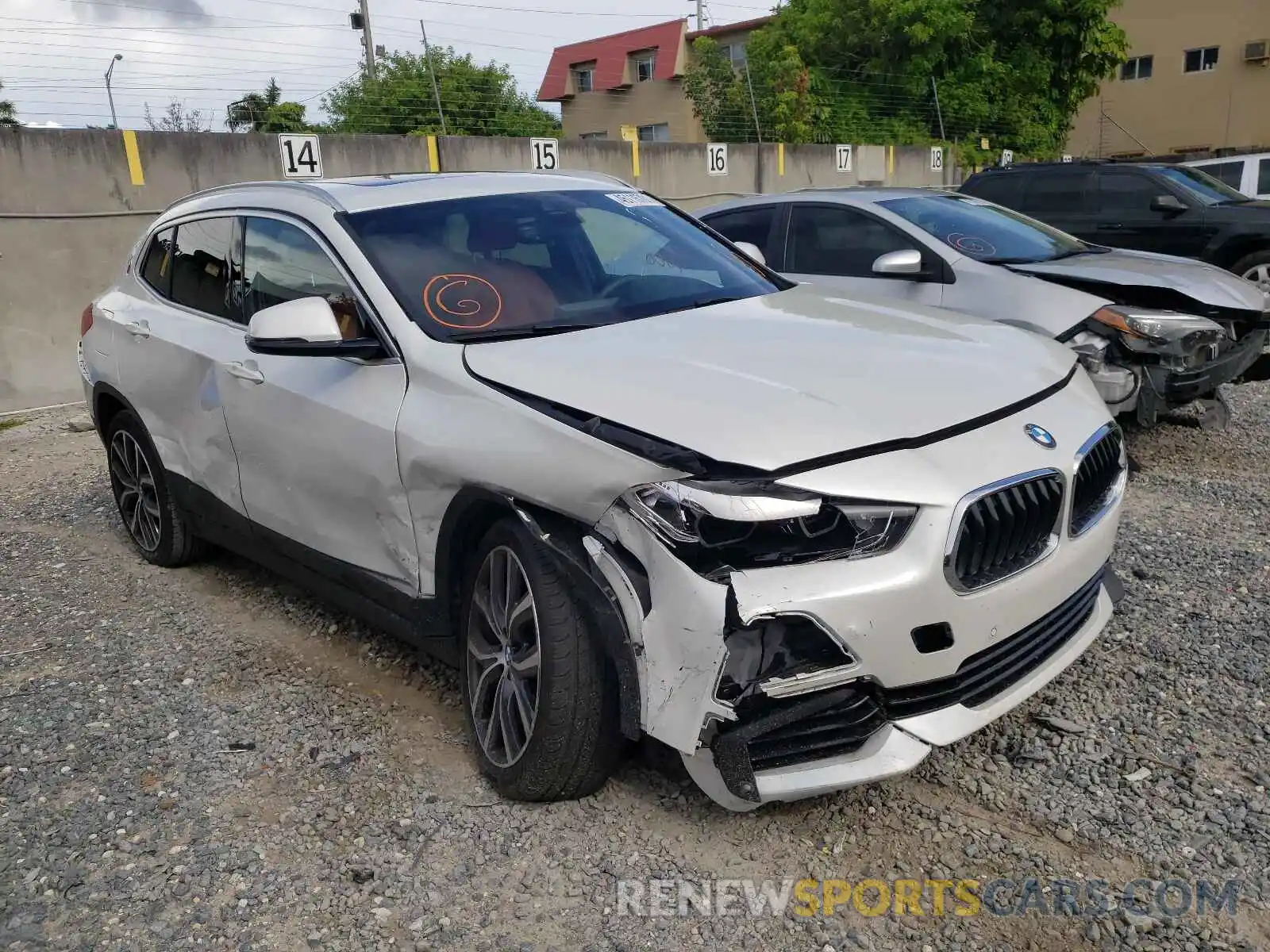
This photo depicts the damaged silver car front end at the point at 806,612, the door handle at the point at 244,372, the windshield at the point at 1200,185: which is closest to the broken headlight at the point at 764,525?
the damaged silver car front end at the point at 806,612

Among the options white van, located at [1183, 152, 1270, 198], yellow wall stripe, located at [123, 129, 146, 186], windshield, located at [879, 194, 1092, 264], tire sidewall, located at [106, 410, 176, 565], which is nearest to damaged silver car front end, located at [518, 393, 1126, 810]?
tire sidewall, located at [106, 410, 176, 565]

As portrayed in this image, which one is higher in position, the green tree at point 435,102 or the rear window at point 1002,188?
the green tree at point 435,102

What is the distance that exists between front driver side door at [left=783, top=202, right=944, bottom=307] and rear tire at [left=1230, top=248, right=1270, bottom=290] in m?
5.04

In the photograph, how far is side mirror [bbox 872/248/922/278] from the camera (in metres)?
5.66

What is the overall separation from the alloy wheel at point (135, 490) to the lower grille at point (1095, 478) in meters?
3.91

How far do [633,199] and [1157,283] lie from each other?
3.34m

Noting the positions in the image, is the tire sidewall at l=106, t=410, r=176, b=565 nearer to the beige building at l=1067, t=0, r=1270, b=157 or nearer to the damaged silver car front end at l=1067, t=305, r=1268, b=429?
the damaged silver car front end at l=1067, t=305, r=1268, b=429

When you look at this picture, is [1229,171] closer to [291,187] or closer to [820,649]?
[291,187]

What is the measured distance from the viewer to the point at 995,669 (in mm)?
2549

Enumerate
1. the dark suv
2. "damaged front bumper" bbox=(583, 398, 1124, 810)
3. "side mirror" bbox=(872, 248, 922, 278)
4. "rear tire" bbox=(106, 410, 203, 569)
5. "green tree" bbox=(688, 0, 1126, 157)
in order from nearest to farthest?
"damaged front bumper" bbox=(583, 398, 1124, 810) → "rear tire" bbox=(106, 410, 203, 569) → "side mirror" bbox=(872, 248, 922, 278) → the dark suv → "green tree" bbox=(688, 0, 1126, 157)

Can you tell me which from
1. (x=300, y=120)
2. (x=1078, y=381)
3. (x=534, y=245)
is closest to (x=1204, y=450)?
(x=1078, y=381)

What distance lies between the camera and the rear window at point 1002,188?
426 inches

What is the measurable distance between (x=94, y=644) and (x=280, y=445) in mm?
1388

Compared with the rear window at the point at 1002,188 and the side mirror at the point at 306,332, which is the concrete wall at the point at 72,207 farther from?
the side mirror at the point at 306,332
